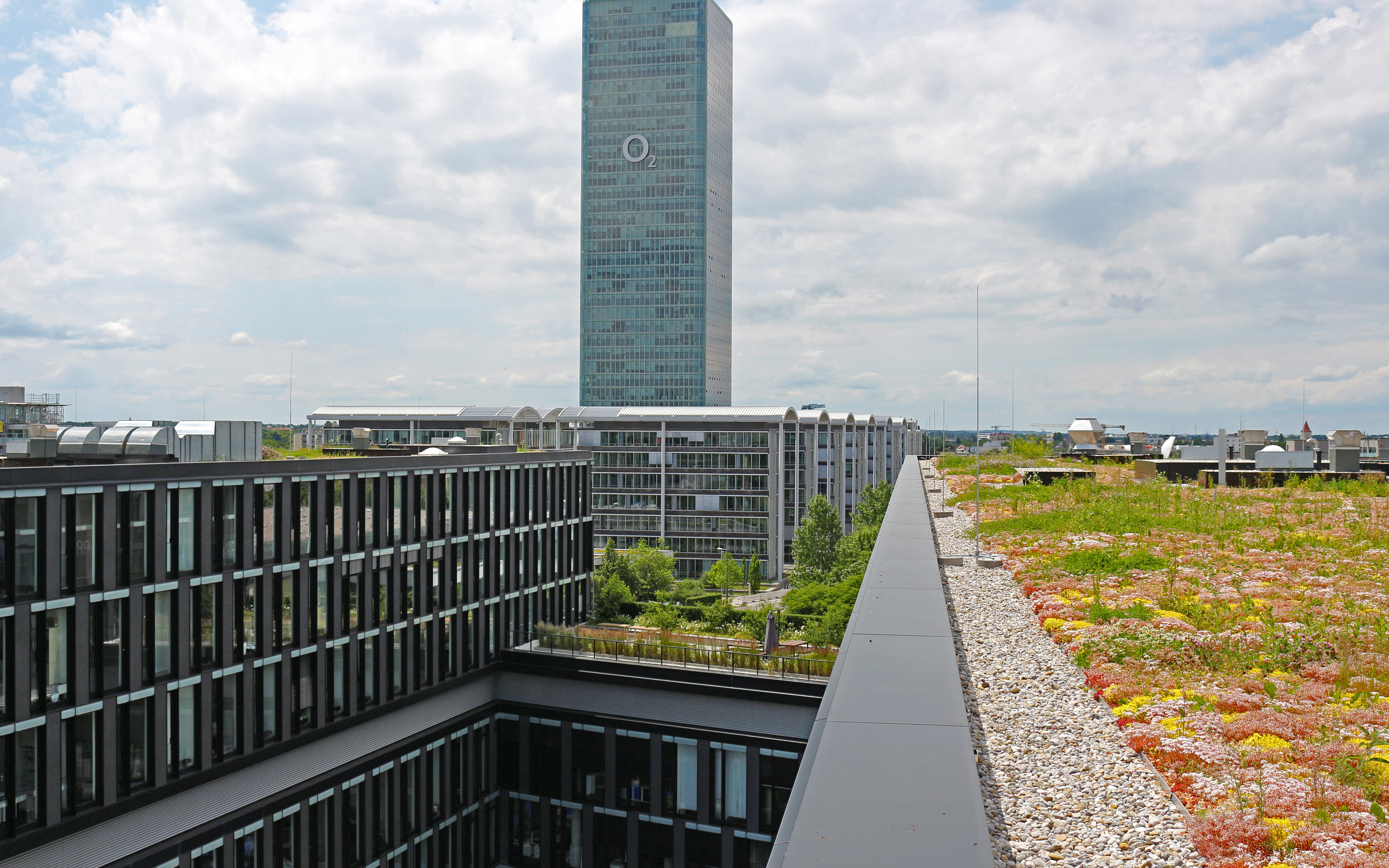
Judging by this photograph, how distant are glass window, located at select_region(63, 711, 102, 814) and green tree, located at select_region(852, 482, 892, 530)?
6164 centimetres

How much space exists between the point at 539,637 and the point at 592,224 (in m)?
137

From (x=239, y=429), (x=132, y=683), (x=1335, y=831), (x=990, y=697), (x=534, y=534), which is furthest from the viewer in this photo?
(x=534, y=534)

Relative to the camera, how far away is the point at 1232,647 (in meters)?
11.7

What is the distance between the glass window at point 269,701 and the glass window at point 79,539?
22.4 feet

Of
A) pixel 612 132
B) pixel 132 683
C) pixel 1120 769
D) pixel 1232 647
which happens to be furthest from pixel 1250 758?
pixel 612 132

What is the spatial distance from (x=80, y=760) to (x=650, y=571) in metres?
40.1

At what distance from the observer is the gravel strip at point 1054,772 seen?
6.09 meters

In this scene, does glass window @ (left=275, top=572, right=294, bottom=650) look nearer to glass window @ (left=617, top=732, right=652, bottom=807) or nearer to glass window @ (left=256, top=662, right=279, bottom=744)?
glass window @ (left=256, top=662, right=279, bottom=744)

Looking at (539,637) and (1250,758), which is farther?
(539,637)

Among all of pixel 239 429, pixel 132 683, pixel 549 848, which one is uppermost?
pixel 239 429

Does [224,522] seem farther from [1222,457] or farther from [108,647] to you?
[1222,457]

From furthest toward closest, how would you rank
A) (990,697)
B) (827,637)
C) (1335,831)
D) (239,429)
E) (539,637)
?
(539,637) < (827,637) < (239,429) < (990,697) < (1335,831)

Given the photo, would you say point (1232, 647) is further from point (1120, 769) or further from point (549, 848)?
point (549, 848)

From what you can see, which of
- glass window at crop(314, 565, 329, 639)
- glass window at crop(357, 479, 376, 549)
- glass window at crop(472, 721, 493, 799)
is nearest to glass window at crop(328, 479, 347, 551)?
glass window at crop(357, 479, 376, 549)
